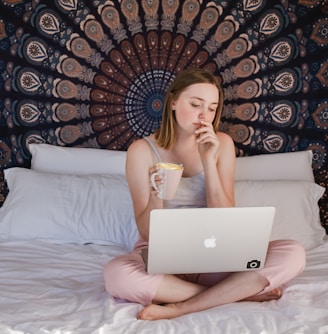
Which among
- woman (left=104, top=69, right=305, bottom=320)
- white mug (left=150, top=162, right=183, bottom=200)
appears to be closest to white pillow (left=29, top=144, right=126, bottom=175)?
Result: woman (left=104, top=69, right=305, bottom=320)

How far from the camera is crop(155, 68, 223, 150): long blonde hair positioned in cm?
154

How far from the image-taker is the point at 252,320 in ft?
3.72

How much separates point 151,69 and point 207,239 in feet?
4.16

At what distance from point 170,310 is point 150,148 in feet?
2.09

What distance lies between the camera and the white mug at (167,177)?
49.6 inches

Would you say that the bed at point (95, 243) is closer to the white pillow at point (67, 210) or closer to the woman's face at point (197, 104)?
the white pillow at point (67, 210)

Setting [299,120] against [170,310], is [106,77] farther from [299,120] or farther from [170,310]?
[170,310]

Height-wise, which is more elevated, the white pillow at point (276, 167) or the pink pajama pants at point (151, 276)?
the white pillow at point (276, 167)

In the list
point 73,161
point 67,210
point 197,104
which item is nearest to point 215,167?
point 197,104

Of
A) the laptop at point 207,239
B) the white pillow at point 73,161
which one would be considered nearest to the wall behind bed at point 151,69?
the white pillow at point 73,161

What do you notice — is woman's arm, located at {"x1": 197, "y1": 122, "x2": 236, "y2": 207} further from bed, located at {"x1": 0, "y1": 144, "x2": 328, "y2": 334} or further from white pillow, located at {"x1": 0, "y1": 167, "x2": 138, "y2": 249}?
white pillow, located at {"x1": 0, "y1": 167, "x2": 138, "y2": 249}

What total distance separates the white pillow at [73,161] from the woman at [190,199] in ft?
1.49

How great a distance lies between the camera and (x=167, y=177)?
4.17 feet

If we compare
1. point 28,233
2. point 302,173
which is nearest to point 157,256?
point 28,233
